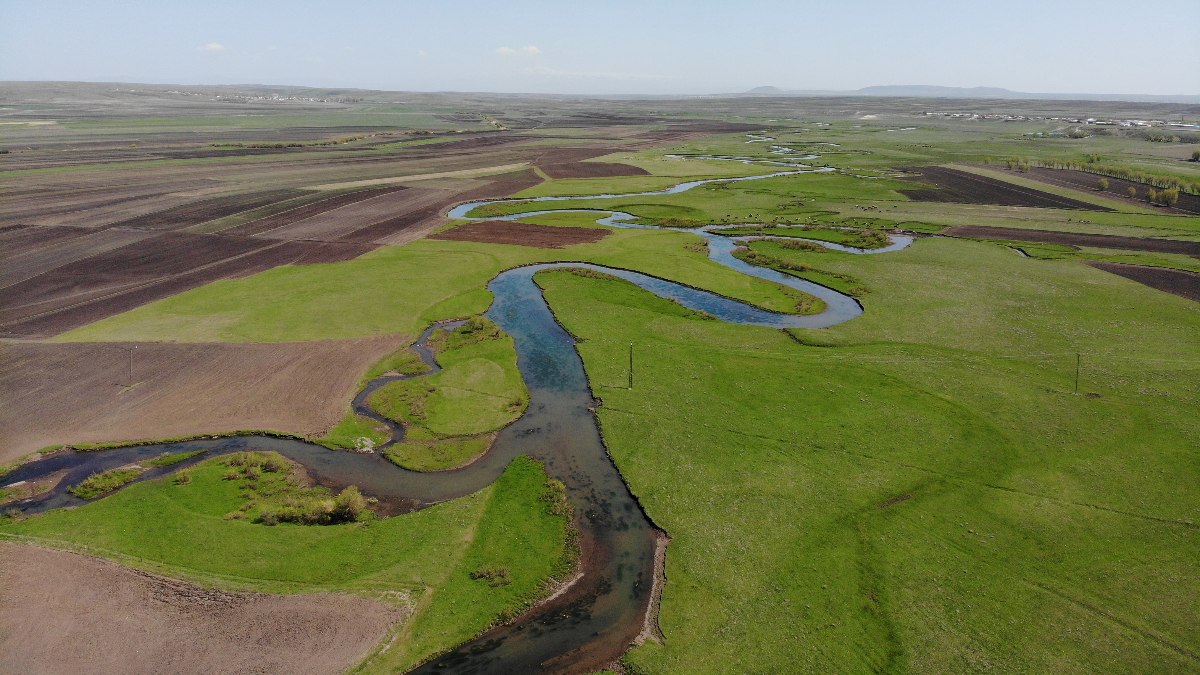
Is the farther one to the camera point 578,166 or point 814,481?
point 578,166

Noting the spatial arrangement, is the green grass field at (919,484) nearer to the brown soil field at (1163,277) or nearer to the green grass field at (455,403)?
the green grass field at (455,403)

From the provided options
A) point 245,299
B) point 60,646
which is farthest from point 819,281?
point 60,646

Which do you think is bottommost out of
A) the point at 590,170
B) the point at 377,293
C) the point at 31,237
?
the point at 377,293

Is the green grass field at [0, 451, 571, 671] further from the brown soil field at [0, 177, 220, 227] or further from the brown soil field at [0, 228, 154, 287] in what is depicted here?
the brown soil field at [0, 177, 220, 227]

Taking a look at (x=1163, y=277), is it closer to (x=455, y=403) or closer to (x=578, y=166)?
(x=455, y=403)

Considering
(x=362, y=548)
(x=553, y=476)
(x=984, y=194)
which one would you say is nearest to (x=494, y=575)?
(x=362, y=548)

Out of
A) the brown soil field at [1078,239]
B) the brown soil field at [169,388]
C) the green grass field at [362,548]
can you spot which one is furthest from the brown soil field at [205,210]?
the brown soil field at [1078,239]

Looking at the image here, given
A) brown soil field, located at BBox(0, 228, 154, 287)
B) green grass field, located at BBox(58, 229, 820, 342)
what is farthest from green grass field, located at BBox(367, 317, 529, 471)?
brown soil field, located at BBox(0, 228, 154, 287)

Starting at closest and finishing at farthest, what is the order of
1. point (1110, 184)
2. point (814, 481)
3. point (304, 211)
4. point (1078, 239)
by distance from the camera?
Answer: 1. point (814, 481)
2. point (1078, 239)
3. point (304, 211)
4. point (1110, 184)
